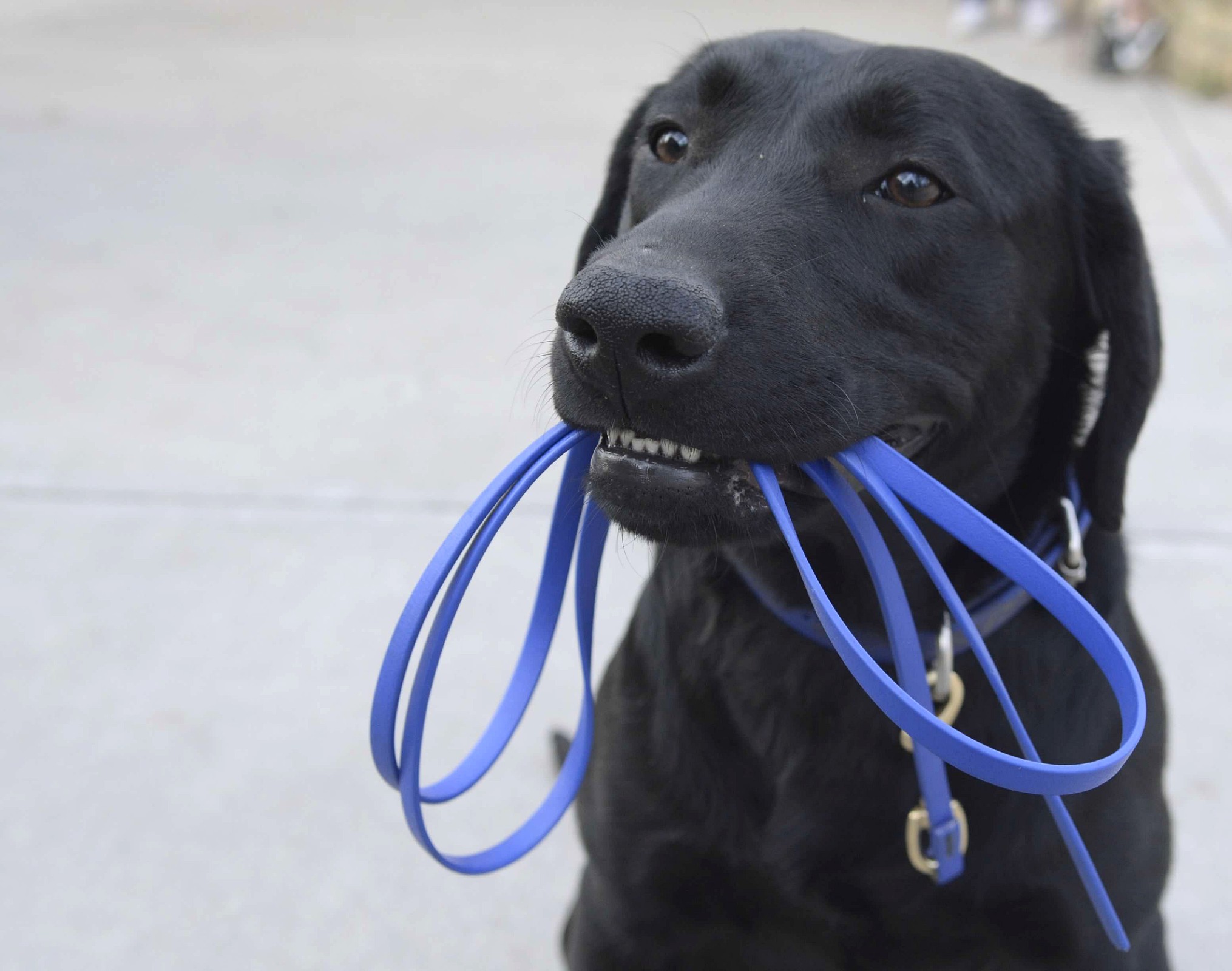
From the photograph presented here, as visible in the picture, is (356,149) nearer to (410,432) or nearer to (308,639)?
(410,432)

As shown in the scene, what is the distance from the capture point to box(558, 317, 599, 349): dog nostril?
1.41 meters

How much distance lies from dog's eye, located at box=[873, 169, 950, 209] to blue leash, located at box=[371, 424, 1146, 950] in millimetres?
379

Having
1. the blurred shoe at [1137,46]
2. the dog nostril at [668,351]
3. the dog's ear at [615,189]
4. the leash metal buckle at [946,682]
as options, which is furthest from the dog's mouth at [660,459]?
the blurred shoe at [1137,46]

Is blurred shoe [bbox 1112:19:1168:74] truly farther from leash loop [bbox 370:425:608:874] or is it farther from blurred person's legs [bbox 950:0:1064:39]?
leash loop [bbox 370:425:608:874]

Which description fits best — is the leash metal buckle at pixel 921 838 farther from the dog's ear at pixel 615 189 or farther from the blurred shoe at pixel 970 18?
the blurred shoe at pixel 970 18

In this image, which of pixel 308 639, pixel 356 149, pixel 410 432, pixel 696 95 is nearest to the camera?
pixel 696 95

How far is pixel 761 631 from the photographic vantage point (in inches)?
76.5

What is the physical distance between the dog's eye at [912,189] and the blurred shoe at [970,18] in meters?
8.29

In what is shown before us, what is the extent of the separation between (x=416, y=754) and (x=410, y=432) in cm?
242

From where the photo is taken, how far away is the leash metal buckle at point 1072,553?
70.9 inches

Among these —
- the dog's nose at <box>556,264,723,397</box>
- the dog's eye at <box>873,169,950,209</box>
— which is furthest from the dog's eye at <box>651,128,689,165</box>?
the dog's nose at <box>556,264,723,397</box>

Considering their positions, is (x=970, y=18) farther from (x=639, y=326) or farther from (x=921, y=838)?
(x=639, y=326)

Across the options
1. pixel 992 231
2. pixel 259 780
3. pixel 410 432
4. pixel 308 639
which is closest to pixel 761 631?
pixel 992 231

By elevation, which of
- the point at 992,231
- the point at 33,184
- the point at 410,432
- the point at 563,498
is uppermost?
the point at 992,231
